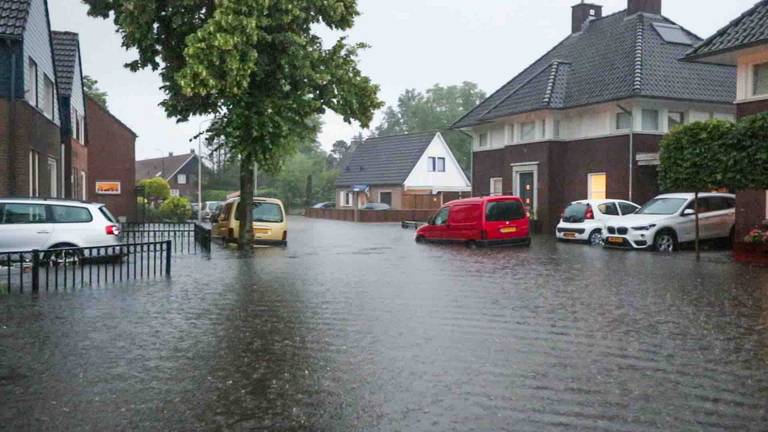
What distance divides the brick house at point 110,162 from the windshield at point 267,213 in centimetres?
2021

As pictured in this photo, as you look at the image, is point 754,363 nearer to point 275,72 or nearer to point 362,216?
point 275,72

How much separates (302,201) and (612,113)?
2432 inches

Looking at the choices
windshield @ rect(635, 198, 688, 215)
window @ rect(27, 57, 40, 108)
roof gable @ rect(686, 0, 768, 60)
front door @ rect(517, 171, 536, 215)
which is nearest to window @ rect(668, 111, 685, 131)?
front door @ rect(517, 171, 536, 215)

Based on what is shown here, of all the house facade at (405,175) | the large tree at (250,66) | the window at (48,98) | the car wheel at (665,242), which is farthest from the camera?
the house facade at (405,175)

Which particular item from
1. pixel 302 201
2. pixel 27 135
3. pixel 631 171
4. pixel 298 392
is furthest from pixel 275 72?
pixel 302 201

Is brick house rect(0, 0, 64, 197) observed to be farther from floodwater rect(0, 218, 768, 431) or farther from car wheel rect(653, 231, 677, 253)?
car wheel rect(653, 231, 677, 253)

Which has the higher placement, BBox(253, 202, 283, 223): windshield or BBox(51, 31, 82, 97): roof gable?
BBox(51, 31, 82, 97): roof gable

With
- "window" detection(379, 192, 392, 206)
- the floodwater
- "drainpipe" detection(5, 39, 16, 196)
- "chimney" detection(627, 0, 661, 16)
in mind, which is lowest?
the floodwater

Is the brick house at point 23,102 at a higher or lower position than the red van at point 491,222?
higher

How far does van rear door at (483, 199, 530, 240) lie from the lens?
24625 mm

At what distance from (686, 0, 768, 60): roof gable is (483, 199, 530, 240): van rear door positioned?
22.6 ft

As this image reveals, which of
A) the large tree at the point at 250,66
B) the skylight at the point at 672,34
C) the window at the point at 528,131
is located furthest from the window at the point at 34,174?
the skylight at the point at 672,34

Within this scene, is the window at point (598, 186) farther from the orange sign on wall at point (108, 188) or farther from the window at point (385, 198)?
the window at point (385, 198)

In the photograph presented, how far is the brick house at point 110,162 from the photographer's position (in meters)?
44.2
